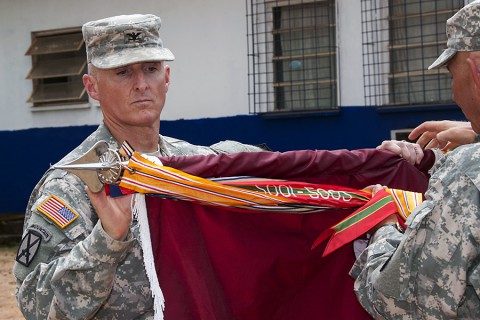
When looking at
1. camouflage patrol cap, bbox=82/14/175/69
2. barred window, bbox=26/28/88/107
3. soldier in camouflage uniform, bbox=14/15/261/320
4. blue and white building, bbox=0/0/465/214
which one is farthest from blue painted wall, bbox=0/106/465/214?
camouflage patrol cap, bbox=82/14/175/69

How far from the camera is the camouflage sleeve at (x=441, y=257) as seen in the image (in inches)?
78.1

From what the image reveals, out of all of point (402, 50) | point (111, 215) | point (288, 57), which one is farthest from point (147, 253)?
point (288, 57)

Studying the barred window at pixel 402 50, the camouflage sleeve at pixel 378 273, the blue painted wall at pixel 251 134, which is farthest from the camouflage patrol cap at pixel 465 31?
the barred window at pixel 402 50

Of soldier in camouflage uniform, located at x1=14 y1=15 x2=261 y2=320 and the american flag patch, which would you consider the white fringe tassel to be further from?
the american flag patch

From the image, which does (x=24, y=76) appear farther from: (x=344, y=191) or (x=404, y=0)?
(x=344, y=191)

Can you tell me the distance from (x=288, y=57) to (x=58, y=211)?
770cm

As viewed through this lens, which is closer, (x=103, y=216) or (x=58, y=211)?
(x=103, y=216)

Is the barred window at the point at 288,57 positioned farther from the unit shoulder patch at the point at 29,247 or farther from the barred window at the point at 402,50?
the unit shoulder patch at the point at 29,247

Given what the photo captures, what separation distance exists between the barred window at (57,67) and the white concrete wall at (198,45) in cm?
14

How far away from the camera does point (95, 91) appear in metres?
2.93

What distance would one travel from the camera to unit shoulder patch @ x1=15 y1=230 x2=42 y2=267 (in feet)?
8.13

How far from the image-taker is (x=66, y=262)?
2.36 meters

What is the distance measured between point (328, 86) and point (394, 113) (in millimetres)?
936

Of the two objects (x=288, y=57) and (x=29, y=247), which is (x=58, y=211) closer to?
(x=29, y=247)
